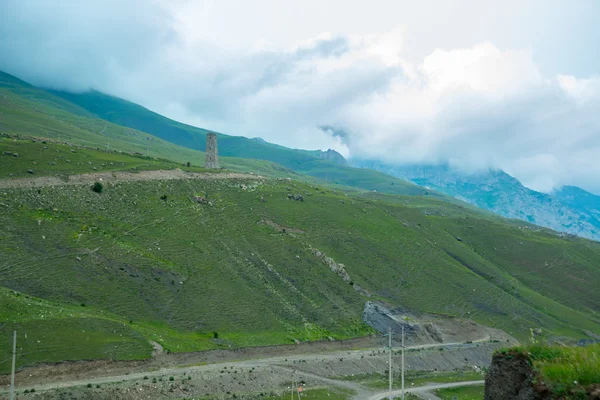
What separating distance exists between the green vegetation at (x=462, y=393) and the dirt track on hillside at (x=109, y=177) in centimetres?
6273

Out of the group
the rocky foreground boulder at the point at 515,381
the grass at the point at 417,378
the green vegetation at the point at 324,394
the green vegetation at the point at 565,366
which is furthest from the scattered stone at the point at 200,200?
the green vegetation at the point at 565,366

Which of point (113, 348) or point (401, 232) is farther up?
point (401, 232)

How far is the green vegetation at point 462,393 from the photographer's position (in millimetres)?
56906

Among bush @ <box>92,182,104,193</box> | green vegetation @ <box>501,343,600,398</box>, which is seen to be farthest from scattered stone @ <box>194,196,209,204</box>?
green vegetation @ <box>501,343,600,398</box>

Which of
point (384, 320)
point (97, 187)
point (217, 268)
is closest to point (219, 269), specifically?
point (217, 268)

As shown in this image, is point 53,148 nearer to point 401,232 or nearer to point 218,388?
point 218,388

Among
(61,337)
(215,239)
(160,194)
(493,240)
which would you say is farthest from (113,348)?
(493,240)

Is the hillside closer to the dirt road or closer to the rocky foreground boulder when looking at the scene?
the dirt road

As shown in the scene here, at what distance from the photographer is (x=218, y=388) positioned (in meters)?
→ 48.7

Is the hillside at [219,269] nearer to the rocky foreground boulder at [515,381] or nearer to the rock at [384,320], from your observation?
the rock at [384,320]

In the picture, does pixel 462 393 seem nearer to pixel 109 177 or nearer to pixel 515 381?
pixel 515 381

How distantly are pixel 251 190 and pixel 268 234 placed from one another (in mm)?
18725

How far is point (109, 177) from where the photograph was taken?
85.2m

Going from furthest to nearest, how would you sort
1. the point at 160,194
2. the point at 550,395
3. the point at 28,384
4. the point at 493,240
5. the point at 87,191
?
1. the point at 493,240
2. the point at 160,194
3. the point at 87,191
4. the point at 28,384
5. the point at 550,395
